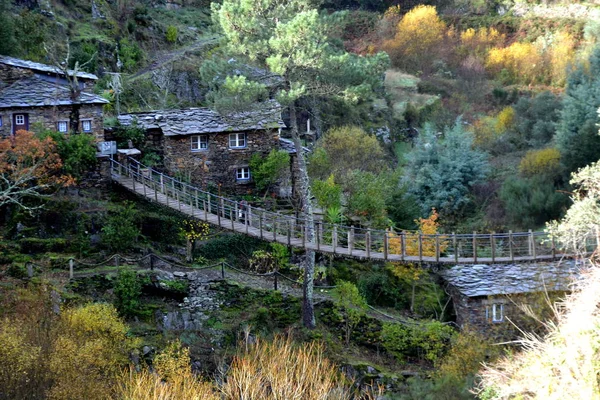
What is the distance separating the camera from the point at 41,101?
32.6 meters

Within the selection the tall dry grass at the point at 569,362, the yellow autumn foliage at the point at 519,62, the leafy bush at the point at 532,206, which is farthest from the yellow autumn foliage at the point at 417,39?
the tall dry grass at the point at 569,362

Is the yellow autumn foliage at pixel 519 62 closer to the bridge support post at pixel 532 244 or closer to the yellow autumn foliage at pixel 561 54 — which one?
the yellow autumn foliage at pixel 561 54

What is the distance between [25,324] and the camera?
23.7 meters

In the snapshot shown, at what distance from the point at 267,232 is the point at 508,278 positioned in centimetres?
939

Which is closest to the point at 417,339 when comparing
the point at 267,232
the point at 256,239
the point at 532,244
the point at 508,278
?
the point at 532,244

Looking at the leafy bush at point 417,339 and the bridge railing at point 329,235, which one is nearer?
the bridge railing at point 329,235

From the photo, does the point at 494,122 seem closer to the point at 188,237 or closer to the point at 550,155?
the point at 550,155

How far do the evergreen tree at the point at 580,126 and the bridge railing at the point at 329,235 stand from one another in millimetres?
9484

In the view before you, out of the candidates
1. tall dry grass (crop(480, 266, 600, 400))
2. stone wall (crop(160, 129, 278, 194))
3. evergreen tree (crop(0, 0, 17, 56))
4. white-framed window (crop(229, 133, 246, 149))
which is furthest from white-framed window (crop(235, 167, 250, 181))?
tall dry grass (crop(480, 266, 600, 400))

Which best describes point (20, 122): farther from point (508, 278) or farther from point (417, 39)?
point (417, 39)

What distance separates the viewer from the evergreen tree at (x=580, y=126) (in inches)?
1628

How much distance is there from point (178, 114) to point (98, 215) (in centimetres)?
628

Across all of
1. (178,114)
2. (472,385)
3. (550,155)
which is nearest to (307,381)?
(472,385)

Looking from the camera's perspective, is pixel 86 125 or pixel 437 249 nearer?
pixel 437 249
